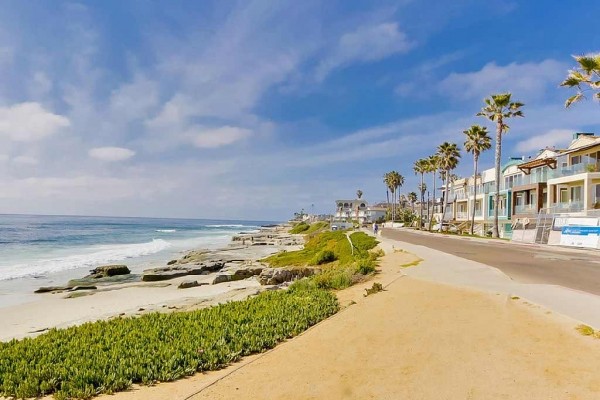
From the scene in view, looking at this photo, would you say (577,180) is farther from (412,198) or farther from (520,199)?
(412,198)

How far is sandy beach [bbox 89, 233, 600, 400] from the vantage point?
18.2ft

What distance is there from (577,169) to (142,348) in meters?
39.3

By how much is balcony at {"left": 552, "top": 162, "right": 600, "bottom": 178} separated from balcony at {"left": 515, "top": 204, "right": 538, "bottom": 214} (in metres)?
4.55

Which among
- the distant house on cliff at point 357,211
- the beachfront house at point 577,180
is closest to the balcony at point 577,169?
the beachfront house at point 577,180

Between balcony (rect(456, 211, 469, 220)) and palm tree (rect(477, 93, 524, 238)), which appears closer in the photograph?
palm tree (rect(477, 93, 524, 238))

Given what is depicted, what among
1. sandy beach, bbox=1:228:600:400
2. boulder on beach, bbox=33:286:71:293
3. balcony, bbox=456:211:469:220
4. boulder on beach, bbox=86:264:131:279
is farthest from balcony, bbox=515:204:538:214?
boulder on beach, bbox=33:286:71:293

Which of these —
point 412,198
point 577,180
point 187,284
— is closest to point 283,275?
point 187,284

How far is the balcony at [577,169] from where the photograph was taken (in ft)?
112

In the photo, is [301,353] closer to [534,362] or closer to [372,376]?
[372,376]

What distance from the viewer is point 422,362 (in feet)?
21.2

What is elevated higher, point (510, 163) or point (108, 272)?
point (510, 163)

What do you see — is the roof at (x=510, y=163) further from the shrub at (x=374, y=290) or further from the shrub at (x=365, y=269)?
the shrub at (x=374, y=290)

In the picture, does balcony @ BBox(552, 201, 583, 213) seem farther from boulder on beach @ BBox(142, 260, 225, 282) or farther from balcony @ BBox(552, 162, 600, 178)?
boulder on beach @ BBox(142, 260, 225, 282)

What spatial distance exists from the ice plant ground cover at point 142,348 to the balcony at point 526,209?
39441 mm
